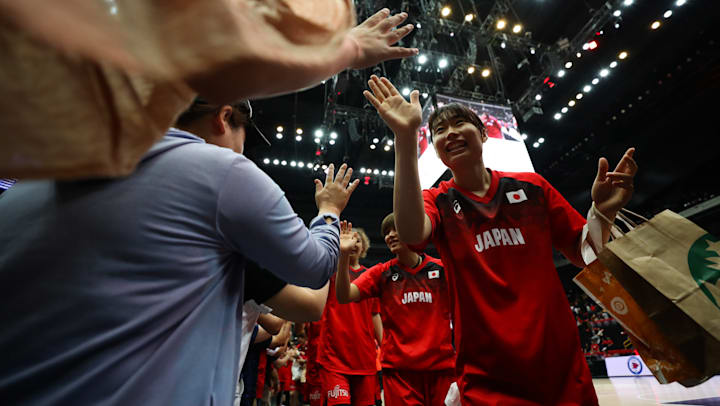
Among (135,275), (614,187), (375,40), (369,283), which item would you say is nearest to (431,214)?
(614,187)

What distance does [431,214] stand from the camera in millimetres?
1713

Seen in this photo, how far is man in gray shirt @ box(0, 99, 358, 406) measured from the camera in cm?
58

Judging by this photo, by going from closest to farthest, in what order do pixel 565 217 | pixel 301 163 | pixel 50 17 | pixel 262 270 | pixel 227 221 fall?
pixel 50 17
pixel 227 221
pixel 262 270
pixel 565 217
pixel 301 163

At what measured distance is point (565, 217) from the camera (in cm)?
171

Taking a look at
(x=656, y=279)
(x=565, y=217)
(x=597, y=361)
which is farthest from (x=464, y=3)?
(x=597, y=361)

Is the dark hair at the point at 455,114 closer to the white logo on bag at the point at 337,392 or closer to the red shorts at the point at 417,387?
the red shorts at the point at 417,387

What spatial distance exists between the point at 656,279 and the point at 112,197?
1665 mm

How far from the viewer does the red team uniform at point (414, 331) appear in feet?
9.67

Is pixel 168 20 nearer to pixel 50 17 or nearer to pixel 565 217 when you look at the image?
pixel 50 17

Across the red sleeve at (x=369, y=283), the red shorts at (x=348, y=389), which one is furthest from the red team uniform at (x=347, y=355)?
the red sleeve at (x=369, y=283)

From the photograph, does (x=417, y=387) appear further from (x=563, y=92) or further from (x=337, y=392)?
(x=563, y=92)

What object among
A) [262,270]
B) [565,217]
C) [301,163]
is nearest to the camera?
[262,270]

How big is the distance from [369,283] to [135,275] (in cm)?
Answer: 297

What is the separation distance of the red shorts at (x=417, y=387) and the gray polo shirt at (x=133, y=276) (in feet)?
8.14
